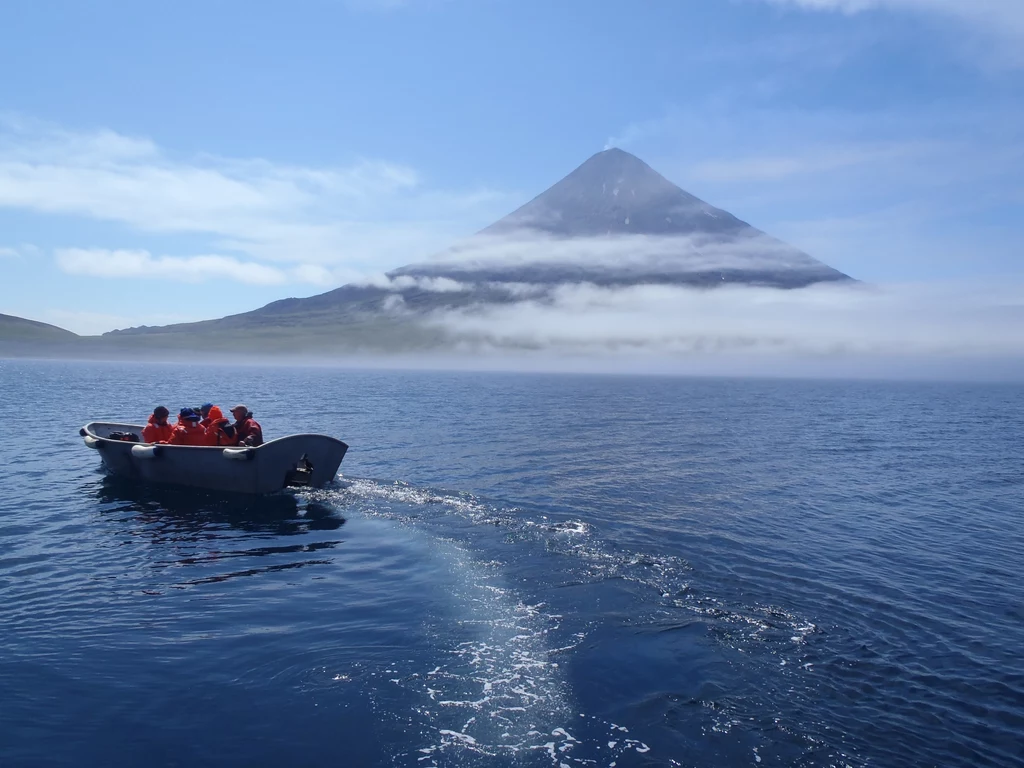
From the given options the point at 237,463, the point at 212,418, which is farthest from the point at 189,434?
the point at 237,463

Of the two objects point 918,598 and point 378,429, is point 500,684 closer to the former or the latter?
point 918,598

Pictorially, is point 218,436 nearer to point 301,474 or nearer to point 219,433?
point 219,433

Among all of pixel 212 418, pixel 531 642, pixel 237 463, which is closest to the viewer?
pixel 531 642

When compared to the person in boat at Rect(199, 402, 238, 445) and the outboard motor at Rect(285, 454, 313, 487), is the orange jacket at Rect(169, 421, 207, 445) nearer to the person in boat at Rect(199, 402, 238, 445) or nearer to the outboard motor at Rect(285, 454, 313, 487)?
the person in boat at Rect(199, 402, 238, 445)

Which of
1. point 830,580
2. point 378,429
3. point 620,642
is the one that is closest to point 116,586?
point 620,642

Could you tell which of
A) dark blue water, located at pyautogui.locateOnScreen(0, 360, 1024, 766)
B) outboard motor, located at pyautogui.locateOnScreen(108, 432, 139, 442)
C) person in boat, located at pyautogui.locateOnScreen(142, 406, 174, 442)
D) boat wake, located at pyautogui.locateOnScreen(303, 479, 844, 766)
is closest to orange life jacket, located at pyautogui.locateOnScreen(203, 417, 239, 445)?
person in boat, located at pyautogui.locateOnScreen(142, 406, 174, 442)

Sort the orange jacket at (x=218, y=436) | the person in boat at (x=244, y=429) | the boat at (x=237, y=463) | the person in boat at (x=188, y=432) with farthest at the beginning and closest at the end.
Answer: the person in boat at (x=188, y=432), the orange jacket at (x=218, y=436), the person in boat at (x=244, y=429), the boat at (x=237, y=463)

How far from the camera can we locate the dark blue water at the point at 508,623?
30.4 feet

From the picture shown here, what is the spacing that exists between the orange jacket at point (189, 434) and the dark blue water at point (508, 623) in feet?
7.57

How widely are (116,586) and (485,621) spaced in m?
7.98

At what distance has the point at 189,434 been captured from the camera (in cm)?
2427

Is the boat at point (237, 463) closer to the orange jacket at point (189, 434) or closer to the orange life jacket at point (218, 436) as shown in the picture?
the orange jacket at point (189, 434)

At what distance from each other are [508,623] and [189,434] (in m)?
16.2

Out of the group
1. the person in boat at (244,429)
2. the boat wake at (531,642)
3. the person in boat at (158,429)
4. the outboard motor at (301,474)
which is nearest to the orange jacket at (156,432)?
the person in boat at (158,429)
